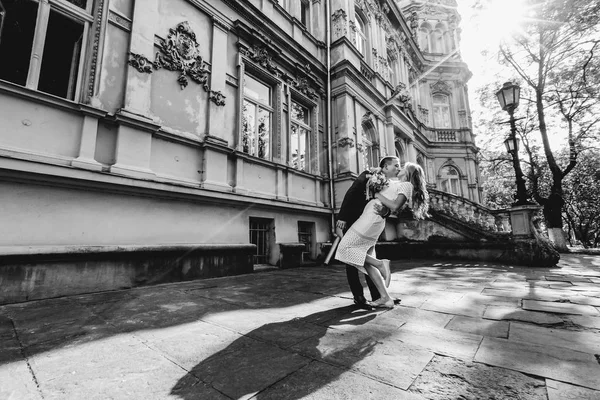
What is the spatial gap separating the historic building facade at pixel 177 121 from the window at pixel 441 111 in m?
10.7

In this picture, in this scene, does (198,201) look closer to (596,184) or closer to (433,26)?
(433,26)

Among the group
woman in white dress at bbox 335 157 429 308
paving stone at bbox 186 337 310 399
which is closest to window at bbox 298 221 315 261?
woman in white dress at bbox 335 157 429 308

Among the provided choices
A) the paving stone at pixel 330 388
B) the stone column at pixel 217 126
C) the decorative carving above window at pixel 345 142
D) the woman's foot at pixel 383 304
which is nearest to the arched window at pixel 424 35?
the decorative carving above window at pixel 345 142

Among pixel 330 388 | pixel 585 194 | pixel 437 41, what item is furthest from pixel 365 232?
pixel 585 194

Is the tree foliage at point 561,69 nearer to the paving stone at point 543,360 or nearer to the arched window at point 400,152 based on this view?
the arched window at point 400,152

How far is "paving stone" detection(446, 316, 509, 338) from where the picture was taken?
2.05 m

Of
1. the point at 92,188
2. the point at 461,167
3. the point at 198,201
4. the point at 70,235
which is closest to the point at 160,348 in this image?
the point at 70,235

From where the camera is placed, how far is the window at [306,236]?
302 inches

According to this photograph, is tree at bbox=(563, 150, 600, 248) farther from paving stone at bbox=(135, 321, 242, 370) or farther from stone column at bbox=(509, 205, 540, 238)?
paving stone at bbox=(135, 321, 242, 370)

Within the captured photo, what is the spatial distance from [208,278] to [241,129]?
3.27 metres

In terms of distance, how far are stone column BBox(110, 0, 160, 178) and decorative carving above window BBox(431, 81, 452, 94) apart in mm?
18761

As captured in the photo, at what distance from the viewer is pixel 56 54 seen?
12.9ft

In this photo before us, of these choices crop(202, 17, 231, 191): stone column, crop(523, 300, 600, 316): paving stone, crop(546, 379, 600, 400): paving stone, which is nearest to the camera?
crop(546, 379, 600, 400): paving stone

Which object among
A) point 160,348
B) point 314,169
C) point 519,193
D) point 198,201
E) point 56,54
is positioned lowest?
point 160,348
